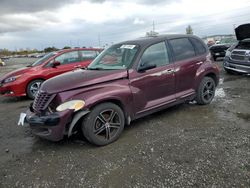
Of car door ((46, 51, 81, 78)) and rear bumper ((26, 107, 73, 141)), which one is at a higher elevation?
car door ((46, 51, 81, 78))

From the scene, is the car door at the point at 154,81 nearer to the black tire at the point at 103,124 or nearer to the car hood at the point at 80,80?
the car hood at the point at 80,80

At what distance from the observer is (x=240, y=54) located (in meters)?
8.55

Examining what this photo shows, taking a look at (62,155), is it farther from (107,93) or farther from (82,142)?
(107,93)

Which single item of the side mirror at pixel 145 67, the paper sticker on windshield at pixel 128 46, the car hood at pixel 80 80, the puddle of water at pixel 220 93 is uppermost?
the paper sticker on windshield at pixel 128 46

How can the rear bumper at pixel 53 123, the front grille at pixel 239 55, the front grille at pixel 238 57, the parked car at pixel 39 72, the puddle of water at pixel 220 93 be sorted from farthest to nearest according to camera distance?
1. the front grille at pixel 238 57
2. the front grille at pixel 239 55
3. the parked car at pixel 39 72
4. the puddle of water at pixel 220 93
5. the rear bumper at pixel 53 123

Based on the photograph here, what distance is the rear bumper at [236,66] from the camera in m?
8.31

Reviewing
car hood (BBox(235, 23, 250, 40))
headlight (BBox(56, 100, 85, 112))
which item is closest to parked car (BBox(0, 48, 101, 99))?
headlight (BBox(56, 100, 85, 112))

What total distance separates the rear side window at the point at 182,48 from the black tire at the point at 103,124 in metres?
1.85

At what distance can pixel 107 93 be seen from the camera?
370 cm

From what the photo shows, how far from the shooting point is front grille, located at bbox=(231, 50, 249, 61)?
8288mm

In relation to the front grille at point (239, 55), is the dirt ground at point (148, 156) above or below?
below

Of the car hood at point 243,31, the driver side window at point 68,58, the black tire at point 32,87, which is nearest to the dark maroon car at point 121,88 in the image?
the driver side window at point 68,58

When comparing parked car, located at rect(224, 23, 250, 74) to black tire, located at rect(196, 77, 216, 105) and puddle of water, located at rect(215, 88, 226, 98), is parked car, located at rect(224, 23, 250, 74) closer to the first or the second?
puddle of water, located at rect(215, 88, 226, 98)

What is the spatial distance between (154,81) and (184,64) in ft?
3.06
